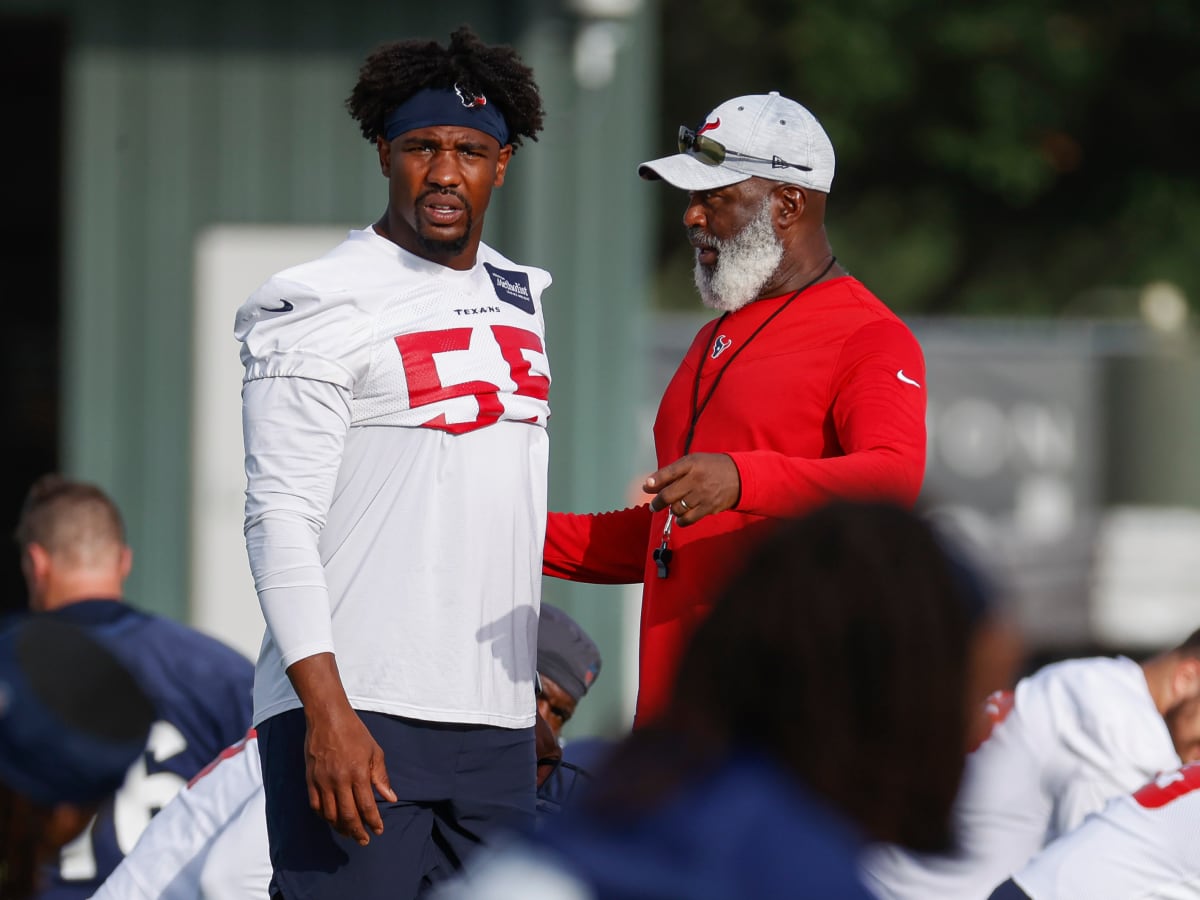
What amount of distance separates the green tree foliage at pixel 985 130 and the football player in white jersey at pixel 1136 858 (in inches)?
615

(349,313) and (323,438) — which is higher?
(349,313)

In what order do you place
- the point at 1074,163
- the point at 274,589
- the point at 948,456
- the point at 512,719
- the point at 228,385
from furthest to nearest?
1. the point at 1074,163
2. the point at 948,456
3. the point at 228,385
4. the point at 512,719
5. the point at 274,589

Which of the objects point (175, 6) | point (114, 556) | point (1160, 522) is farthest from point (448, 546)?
point (1160, 522)

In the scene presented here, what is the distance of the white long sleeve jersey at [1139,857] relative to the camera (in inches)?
135

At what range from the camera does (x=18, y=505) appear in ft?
38.6

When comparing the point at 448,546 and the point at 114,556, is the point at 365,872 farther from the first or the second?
the point at 114,556

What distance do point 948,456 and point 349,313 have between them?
920 centimetres

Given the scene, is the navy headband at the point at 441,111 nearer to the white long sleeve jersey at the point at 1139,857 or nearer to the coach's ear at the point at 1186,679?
the white long sleeve jersey at the point at 1139,857

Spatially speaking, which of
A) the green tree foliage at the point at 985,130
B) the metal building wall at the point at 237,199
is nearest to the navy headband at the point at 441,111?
the metal building wall at the point at 237,199

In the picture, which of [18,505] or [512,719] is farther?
[18,505]

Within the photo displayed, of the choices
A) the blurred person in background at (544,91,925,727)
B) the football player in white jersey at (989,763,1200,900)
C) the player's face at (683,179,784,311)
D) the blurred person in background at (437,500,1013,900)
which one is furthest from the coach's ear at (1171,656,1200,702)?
the blurred person in background at (437,500,1013,900)

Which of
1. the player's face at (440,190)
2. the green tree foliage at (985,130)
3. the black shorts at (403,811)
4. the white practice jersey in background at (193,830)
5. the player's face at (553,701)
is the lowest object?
the white practice jersey in background at (193,830)

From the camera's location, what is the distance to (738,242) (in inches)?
128

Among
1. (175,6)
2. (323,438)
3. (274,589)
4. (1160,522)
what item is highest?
(175,6)
